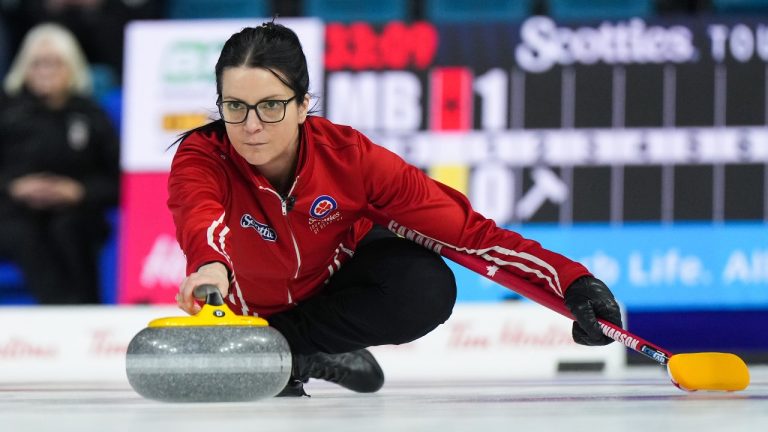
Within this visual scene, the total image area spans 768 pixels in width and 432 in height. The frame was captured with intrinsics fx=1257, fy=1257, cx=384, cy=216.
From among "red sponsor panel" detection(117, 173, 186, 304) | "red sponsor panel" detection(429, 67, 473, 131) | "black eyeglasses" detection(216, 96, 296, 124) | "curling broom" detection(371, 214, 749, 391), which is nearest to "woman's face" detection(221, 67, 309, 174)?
"black eyeglasses" detection(216, 96, 296, 124)

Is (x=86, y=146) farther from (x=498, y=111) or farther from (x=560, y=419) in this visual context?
(x=560, y=419)

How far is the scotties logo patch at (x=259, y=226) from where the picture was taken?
10.6 ft

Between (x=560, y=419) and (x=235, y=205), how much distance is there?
126 centimetres

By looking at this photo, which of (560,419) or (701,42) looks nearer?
(560,419)

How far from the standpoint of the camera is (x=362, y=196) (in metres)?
3.27

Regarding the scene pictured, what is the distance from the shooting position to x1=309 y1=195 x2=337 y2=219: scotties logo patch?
319cm

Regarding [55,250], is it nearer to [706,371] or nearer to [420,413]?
[706,371]

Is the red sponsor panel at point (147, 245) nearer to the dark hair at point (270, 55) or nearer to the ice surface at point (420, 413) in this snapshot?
the ice surface at point (420, 413)

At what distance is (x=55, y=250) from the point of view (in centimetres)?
711

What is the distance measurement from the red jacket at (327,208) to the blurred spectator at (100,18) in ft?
14.7

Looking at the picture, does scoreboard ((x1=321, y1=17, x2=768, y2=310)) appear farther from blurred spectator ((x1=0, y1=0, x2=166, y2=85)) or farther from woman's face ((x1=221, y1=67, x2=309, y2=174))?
woman's face ((x1=221, y1=67, x2=309, y2=174))

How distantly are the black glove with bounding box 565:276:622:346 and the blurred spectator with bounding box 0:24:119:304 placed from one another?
4429mm

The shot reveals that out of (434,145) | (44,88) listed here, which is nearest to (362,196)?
(434,145)

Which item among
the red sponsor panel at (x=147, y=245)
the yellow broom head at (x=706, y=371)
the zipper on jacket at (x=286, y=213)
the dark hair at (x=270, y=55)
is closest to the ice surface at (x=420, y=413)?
the yellow broom head at (x=706, y=371)
